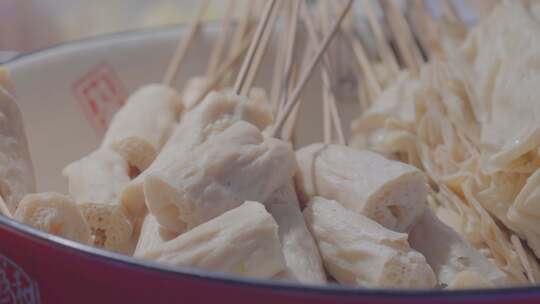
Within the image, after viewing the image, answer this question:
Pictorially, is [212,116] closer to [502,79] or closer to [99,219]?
[99,219]

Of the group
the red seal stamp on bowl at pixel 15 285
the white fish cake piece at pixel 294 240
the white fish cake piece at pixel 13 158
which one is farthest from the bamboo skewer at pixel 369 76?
the red seal stamp on bowl at pixel 15 285

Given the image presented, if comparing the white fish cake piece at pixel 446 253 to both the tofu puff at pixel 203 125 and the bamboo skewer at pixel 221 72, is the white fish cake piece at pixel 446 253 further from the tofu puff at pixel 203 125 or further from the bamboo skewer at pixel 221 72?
the bamboo skewer at pixel 221 72

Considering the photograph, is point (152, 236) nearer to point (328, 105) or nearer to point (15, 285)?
point (15, 285)

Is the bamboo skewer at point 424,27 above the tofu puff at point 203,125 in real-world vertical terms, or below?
below

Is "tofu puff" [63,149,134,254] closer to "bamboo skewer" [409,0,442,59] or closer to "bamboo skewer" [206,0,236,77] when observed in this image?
"bamboo skewer" [206,0,236,77]

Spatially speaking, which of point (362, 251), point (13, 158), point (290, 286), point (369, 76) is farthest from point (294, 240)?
point (369, 76)

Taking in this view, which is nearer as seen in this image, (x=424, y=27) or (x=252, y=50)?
(x=252, y=50)

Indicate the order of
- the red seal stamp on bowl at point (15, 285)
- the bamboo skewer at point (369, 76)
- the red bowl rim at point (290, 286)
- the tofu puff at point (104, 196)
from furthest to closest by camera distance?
the bamboo skewer at point (369, 76) < the tofu puff at point (104, 196) < the red seal stamp on bowl at point (15, 285) < the red bowl rim at point (290, 286)
